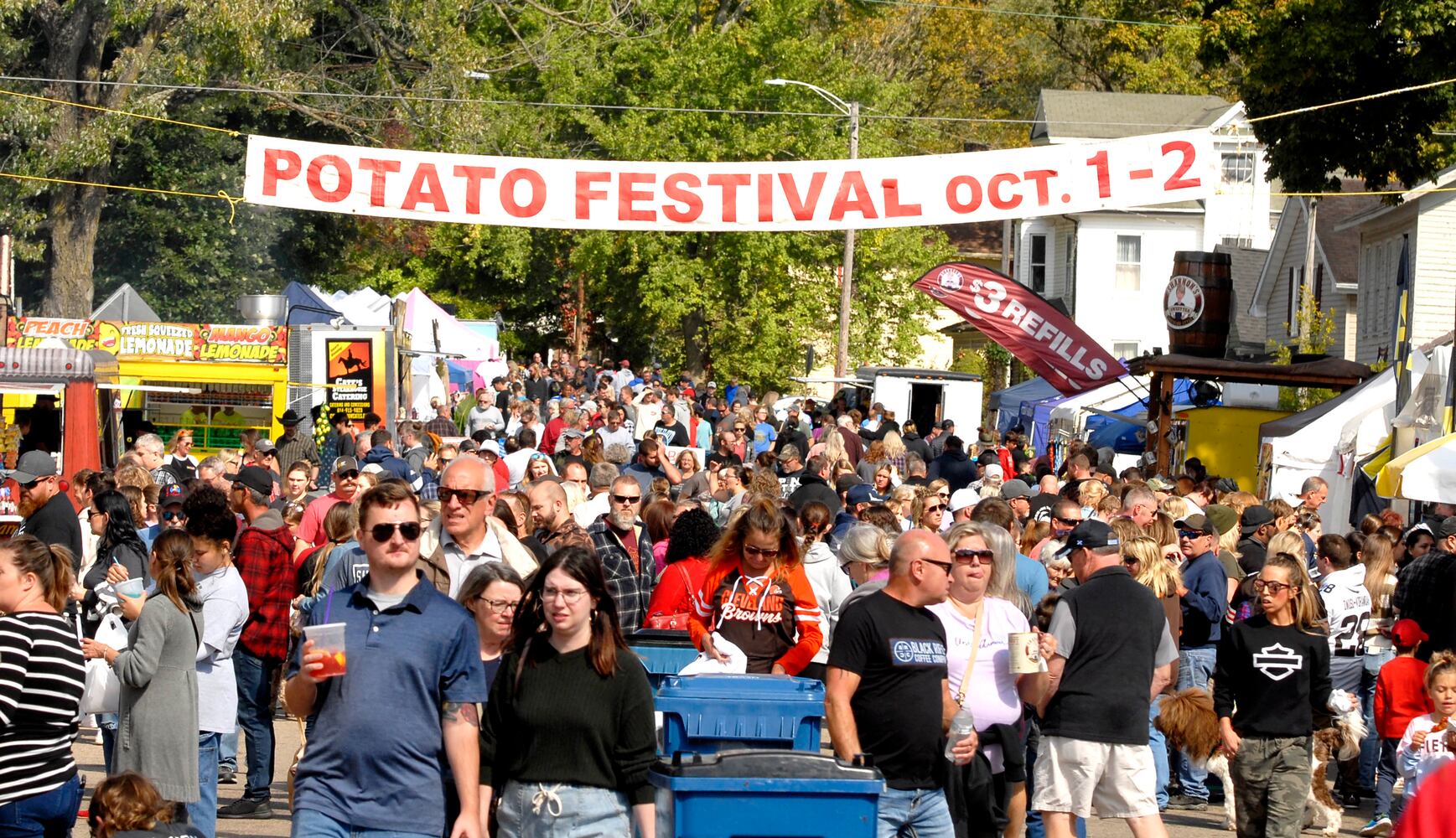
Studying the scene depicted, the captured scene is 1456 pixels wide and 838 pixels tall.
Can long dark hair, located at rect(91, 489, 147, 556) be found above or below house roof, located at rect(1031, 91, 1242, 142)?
below

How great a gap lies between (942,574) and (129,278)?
33.3 m

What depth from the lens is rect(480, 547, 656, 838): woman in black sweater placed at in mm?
5191

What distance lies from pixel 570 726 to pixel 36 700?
1.87 metres

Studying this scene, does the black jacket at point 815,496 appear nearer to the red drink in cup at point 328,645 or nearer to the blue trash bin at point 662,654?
the blue trash bin at point 662,654

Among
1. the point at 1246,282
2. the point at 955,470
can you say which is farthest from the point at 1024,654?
the point at 1246,282

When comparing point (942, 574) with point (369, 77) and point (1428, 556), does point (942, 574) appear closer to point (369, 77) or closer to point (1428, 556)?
point (1428, 556)

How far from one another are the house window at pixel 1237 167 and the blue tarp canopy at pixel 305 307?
25914 mm

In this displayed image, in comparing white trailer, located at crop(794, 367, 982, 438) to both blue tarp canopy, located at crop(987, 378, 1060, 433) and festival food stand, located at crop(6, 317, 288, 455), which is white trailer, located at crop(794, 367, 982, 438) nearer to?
blue tarp canopy, located at crop(987, 378, 1060, 433)

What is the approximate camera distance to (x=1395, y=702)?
9930 mm

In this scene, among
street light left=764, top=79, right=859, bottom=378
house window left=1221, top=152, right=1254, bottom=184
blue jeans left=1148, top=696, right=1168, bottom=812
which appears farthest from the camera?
house window left=1221, top=152, right=1254, bottom=184

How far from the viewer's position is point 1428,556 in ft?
35.1

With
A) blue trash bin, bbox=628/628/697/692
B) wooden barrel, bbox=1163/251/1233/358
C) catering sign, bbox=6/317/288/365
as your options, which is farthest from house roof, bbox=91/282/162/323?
blue trash bin, bbox=628/628/697/692

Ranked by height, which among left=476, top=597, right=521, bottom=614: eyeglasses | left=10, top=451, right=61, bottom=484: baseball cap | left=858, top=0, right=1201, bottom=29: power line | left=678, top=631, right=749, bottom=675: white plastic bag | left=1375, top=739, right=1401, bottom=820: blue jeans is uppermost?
left=858, top=0, right=1201, bottom=29: power line

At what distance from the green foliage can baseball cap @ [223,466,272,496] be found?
14.1 m
